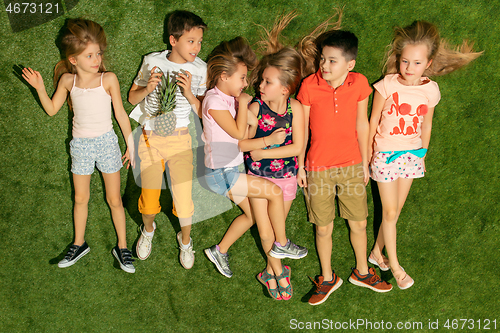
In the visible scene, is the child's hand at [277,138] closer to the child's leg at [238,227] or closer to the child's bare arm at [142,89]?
the child's leg at [238,227]

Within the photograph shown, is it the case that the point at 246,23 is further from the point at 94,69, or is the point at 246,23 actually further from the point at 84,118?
the point at 84,118

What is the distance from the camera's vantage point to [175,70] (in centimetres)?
294

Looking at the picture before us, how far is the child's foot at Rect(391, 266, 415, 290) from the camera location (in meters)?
3.41

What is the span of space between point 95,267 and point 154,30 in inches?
95.9

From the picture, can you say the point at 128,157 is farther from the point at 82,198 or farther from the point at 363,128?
the point at 363,128

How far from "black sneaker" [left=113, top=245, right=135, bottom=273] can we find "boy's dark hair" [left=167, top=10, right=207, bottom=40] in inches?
83.4

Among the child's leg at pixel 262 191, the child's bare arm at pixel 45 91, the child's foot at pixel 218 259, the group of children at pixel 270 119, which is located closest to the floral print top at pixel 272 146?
the group of children at pixel 270 119

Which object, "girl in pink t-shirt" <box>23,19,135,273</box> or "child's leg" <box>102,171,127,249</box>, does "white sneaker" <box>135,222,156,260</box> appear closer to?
"child's leg" <box>102,171,127,249</box>

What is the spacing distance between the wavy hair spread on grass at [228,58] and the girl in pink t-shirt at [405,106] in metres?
1.17

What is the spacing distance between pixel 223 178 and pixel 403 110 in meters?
1.67

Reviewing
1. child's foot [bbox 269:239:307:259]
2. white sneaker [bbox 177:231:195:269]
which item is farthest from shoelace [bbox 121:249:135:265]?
child's foot [bbox 269:239:307:259]

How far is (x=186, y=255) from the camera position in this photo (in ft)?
11.3

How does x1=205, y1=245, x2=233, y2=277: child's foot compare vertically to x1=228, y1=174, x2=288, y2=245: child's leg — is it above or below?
below

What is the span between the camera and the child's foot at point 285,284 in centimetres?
339
